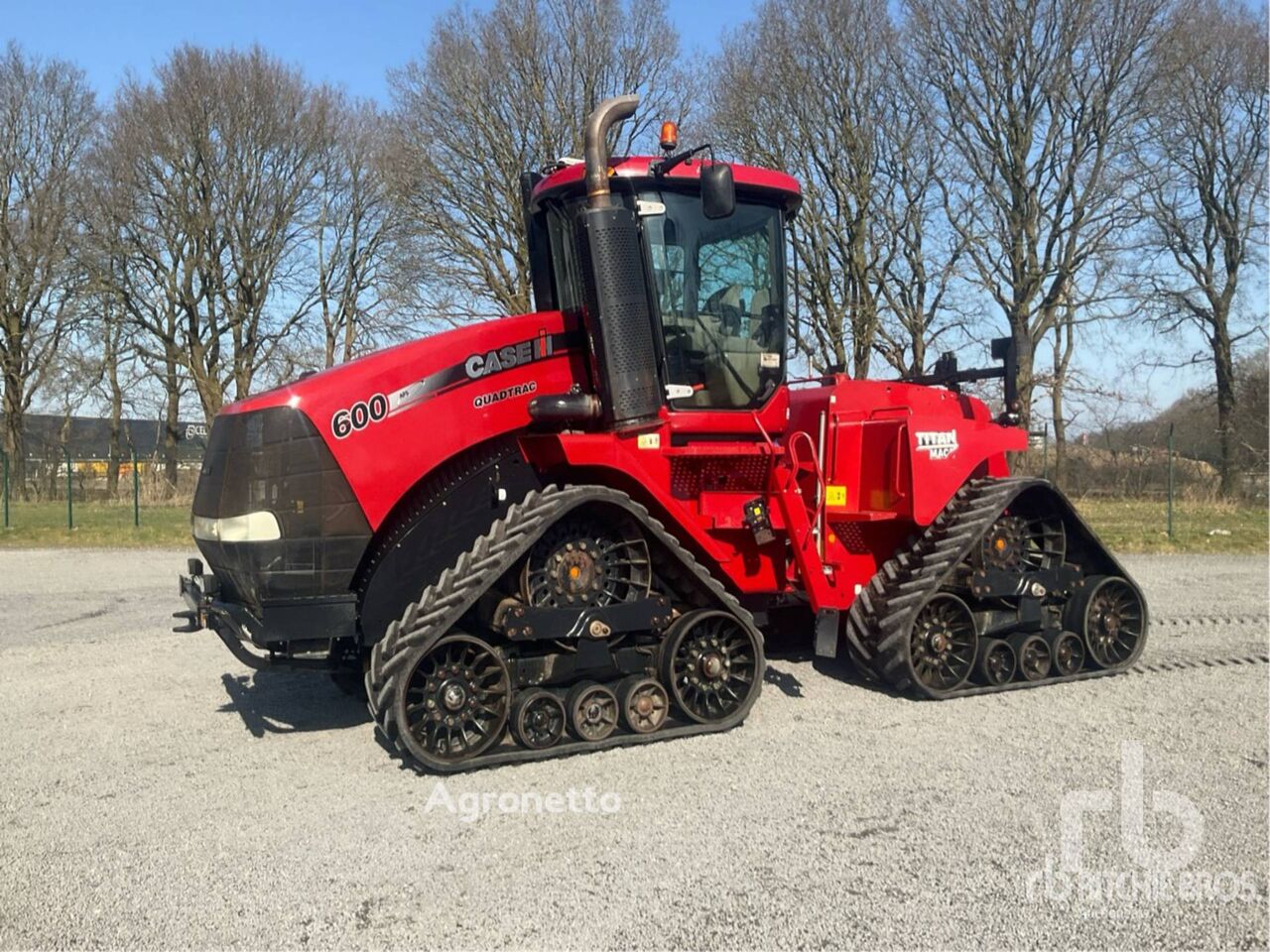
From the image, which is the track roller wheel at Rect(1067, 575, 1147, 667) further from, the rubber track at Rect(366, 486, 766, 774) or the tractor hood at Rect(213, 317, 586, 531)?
the tractor hood at Rect(213, 317, 586, 531)

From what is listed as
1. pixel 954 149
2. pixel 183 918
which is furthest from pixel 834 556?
pixel 954 149

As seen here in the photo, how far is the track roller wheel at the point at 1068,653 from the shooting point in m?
6.75

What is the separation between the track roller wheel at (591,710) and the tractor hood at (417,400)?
128cm

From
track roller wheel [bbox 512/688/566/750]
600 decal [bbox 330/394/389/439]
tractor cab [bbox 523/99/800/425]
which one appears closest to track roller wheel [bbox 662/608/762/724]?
track roller wheel [bbox 512/688/566/750]

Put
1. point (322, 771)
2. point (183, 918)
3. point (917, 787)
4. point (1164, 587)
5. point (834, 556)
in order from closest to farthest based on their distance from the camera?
point (183, 918)
point (917, 787)
point (322, 771)
point (834, 556)
point (1164, 587)

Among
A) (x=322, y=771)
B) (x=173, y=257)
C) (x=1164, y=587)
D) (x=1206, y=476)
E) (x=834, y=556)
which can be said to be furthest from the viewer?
(x=173, y=257)

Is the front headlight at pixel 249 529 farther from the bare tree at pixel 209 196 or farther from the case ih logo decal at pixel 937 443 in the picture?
the bare tree at pixel 209 196

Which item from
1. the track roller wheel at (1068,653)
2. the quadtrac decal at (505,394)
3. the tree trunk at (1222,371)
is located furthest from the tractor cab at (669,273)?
the tree trunk at (1222,371)

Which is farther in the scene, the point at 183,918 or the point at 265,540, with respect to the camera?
the point at 265,540

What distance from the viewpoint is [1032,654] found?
6.68m

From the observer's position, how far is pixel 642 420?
5.44 metres

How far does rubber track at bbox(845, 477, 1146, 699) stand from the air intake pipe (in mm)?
1954

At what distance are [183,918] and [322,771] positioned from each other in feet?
5.07

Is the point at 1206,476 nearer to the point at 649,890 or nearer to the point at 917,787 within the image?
the point at 917,787
